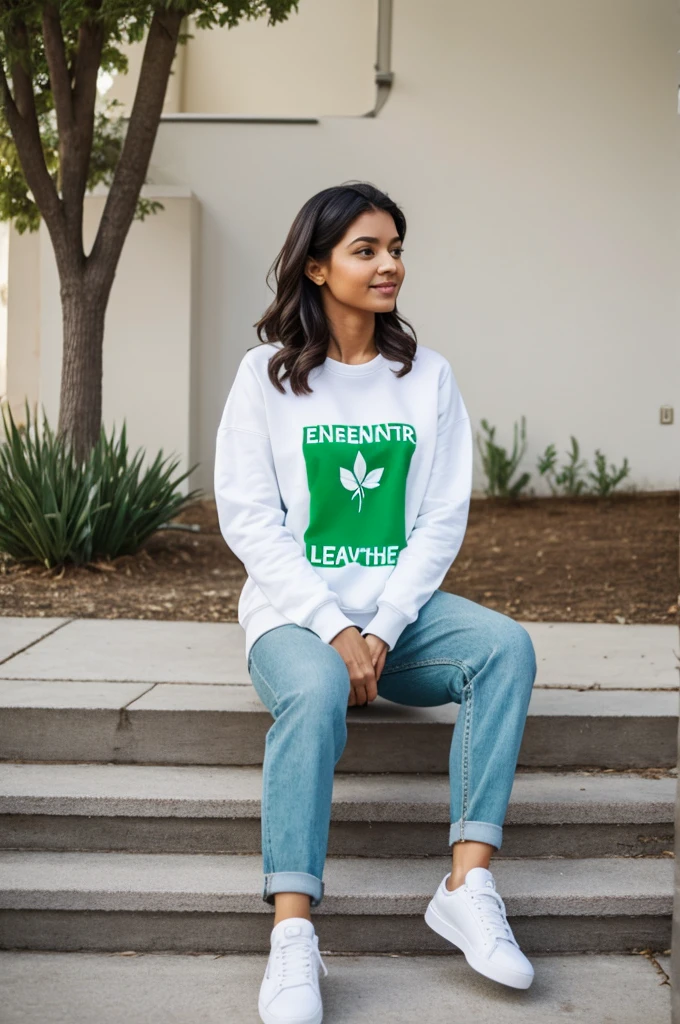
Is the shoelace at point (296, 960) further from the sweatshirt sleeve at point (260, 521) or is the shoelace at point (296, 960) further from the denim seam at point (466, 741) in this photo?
the sweatshirt sleeve at point (260, 521)

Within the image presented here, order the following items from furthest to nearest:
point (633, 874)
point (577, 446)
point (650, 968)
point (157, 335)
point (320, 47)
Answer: point (320, 47) → point (577, 446) → point (157, 335) → point (633, 874) → point (650, 968)

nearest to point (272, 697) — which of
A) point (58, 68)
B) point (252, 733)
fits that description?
point (252, 733)

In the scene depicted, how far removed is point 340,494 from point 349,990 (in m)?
1.07

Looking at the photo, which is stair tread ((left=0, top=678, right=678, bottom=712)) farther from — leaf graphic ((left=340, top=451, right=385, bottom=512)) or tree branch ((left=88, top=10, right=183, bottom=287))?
tree branch ((left=88, top=10, right=183, bottom=287))

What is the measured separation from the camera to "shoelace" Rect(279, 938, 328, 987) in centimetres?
212

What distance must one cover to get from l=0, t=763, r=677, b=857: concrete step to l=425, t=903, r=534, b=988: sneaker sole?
1.44ft

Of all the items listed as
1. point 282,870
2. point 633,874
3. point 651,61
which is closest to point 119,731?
point 282,870

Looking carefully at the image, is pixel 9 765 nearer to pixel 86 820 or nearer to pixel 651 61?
pixel 86 820

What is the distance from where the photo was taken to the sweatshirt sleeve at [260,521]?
247cm

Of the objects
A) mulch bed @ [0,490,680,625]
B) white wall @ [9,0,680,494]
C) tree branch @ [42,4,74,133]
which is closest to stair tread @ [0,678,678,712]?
mulch bed @ [0,490,680,625]

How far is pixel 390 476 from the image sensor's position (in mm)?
2652

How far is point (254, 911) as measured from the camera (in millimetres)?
2521

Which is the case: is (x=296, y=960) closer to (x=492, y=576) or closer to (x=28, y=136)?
(x=492, y=576)

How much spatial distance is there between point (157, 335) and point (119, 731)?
5.86m
